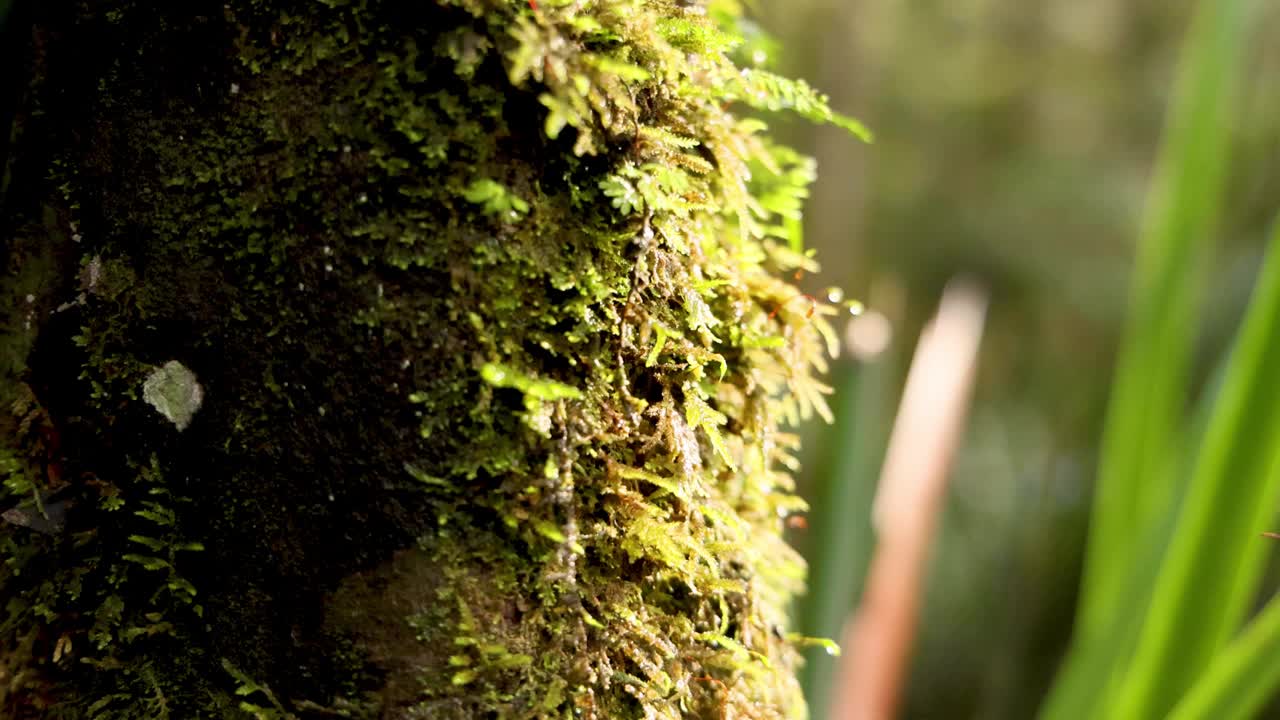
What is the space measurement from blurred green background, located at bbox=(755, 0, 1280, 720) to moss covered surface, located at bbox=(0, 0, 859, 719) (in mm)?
3365

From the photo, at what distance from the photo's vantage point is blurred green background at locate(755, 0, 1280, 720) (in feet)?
13.9

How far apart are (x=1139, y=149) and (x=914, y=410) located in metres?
5.48

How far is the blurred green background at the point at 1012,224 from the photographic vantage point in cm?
425

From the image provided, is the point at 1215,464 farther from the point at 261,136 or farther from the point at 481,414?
the point at 261,136

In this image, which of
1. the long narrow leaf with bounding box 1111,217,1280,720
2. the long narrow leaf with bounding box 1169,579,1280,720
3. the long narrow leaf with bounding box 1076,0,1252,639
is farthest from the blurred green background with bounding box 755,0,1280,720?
the long narrow leaf with bounding box 1169,579,1280,720

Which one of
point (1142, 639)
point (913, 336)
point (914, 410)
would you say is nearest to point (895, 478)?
point (914, 410)

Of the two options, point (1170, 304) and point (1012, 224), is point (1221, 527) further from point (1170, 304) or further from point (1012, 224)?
point (1012, 224)

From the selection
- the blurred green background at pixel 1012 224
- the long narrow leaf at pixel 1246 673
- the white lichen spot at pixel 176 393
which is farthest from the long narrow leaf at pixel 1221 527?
the blurred green background at pixel 1012 224

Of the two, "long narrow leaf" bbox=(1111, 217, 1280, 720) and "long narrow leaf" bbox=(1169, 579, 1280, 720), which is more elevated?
"long narrow leaf" bbox=(1111, 217, 1280, 720)

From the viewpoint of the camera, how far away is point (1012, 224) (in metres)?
5.89

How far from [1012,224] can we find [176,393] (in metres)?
→ 6.16

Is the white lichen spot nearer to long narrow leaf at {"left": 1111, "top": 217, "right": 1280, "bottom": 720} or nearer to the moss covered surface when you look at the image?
the moss covered surface

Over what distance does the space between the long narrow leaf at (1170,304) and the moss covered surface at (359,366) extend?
0.89 meters

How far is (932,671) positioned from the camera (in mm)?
4348
